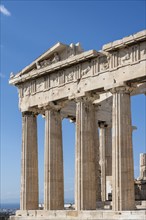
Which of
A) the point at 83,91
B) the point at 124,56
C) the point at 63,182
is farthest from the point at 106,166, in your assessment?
the point at 124,56

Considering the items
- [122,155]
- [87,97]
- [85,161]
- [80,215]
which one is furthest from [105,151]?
[122,155]

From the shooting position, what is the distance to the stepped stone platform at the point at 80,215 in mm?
30953

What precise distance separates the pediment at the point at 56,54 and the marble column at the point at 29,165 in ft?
14.4

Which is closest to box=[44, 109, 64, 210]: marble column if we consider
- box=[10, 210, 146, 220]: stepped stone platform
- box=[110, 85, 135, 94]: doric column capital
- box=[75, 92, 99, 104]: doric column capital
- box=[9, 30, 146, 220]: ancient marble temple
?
box=[9, 30, 146, 220]: ancient marble temple

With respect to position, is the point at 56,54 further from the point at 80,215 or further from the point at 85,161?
the point at 80,215

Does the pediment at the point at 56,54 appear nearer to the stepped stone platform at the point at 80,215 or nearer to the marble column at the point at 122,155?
the marble column at the point at 122,155

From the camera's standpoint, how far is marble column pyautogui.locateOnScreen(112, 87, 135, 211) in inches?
1280

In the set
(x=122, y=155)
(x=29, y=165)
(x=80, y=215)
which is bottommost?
(x=80, y=215)

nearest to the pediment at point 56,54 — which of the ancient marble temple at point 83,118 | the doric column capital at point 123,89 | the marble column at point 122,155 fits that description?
the ancient marble temple at point 83,118

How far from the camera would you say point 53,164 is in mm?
39156

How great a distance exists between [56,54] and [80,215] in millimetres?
12573

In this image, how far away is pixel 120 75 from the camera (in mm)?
33938

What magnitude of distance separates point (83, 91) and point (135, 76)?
16.6 ft

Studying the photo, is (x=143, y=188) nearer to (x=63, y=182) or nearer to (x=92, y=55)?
(x=63, y=182)
